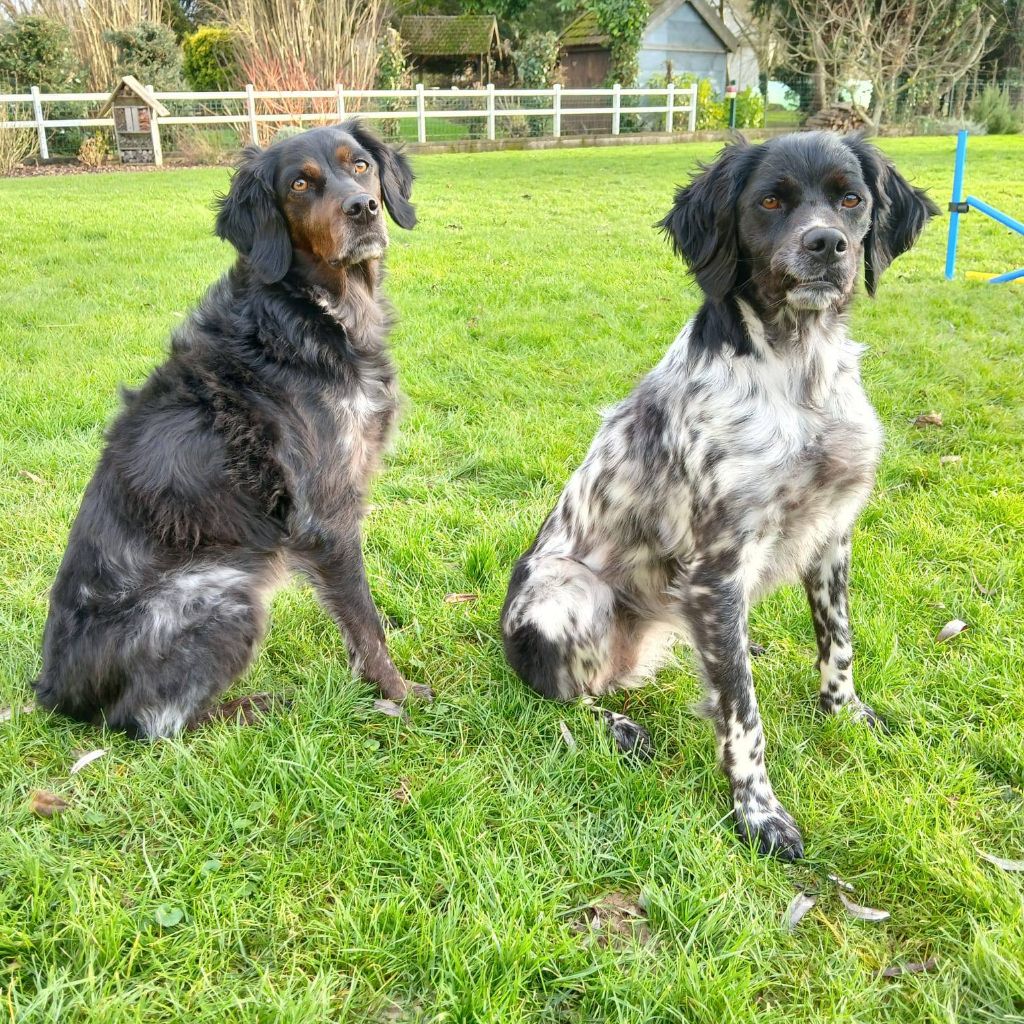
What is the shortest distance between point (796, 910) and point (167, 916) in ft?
4.89

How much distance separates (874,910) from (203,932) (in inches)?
61.9

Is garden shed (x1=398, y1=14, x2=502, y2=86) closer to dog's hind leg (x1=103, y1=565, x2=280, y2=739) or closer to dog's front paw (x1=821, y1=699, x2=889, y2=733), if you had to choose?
dog's hind leg (x1=103, y1=565, x2=280, y2=739)

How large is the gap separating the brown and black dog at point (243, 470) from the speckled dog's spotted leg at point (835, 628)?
1.33 m

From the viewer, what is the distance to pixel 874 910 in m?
2.01

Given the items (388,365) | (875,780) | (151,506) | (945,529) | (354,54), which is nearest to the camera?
(875,780)

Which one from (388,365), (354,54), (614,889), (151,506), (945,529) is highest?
(354,54)

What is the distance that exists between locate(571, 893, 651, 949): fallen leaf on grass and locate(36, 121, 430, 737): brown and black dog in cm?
103

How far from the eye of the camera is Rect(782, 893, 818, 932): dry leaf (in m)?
1.98

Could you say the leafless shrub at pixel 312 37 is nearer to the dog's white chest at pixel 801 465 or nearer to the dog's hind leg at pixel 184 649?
the dog's hind leg at pixel 184 649

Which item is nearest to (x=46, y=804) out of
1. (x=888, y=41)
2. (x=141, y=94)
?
(x=141, y=94)

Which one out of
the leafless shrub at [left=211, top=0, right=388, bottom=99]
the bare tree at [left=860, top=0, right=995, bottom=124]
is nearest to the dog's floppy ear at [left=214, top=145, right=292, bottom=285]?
the leafless shrub at [left=211, top=0, right=388, bottom=99]

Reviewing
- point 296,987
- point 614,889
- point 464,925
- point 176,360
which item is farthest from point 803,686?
point 176,360

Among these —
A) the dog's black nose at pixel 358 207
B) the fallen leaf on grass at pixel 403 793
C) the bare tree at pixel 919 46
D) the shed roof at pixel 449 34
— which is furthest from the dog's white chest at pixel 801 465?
the shed roof at pixel 449 34

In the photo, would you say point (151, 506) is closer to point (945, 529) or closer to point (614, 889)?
point (614, 889)
